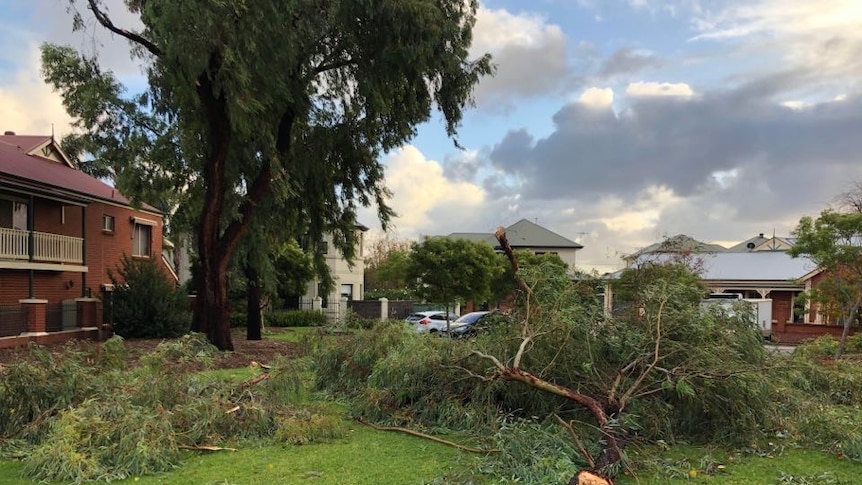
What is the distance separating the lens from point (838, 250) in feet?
54.0

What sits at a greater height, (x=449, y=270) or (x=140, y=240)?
(x=140, y=240)

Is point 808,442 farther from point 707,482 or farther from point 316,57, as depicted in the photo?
point 316,57

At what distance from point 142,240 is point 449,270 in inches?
540

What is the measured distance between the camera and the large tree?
13.8 m

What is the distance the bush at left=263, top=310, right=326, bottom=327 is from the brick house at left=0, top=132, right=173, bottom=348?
9.34 meters

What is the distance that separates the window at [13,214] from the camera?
20.5 meters

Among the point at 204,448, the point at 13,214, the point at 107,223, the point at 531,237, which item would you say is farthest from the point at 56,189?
the point at 531,237

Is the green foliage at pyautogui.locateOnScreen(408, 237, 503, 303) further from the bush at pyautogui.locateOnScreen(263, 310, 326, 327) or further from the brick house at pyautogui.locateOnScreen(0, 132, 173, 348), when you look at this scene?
the brick house at pyautogui.locateOnScreen(0, 132, 173, 348)

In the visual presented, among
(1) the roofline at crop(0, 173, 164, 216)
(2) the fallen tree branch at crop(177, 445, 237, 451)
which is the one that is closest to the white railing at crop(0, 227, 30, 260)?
(1) the roofline at crop(0, 173, 164, 216)

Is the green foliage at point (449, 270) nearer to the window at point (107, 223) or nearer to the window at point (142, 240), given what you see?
the window at point (142, 240)

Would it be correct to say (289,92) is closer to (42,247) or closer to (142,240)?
(42,247)

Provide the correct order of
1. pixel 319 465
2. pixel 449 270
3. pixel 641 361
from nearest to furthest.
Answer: pixel 319 465, pixel 641 361, pixel 449 270

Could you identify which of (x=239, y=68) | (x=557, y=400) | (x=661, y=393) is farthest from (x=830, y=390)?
(x=239, y=68)

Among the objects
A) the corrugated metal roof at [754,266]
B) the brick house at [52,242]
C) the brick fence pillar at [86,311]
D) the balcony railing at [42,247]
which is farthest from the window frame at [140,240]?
the corrugated metal roof at [754,266]
